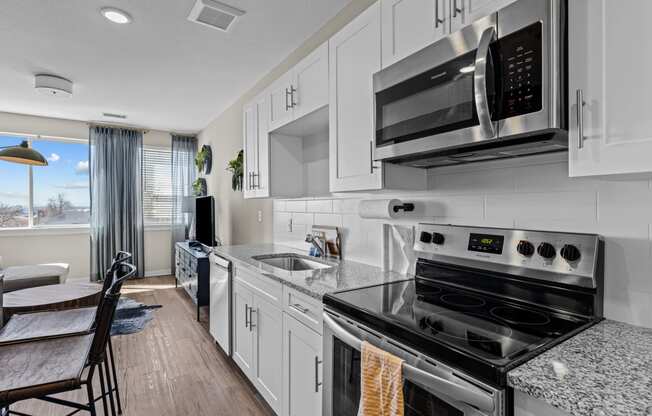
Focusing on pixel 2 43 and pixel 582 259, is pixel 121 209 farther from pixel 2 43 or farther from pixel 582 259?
pixel 582 259

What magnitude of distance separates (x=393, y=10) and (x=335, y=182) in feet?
2.85

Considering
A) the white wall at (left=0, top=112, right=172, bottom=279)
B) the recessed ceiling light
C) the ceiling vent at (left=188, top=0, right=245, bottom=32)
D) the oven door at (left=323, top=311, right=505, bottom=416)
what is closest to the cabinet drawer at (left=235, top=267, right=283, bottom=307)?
the oven door at (left=323, top=311, right=505, bottom=416)

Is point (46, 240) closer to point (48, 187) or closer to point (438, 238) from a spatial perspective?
point (48, 187)

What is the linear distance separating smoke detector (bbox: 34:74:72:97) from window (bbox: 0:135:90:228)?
2186 millimetres

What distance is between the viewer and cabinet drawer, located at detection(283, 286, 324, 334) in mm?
1513

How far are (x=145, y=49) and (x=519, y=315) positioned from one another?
10.7 feet

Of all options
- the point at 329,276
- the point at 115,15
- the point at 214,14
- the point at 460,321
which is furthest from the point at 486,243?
the point at 115,15

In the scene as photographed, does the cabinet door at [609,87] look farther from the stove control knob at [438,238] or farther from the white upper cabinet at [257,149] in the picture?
the white upper cabinet at [257,149]

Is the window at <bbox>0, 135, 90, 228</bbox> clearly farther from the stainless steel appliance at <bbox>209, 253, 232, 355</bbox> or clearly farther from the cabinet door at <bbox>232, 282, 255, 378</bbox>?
the cabinet door at <bbox>232, 282, 255, 378</bbox>

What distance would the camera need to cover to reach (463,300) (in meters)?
1.37

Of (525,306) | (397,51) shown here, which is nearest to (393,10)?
(397,51)

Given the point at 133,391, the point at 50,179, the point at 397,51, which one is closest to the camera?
the point at 397,51

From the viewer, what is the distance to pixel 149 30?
8.43ft

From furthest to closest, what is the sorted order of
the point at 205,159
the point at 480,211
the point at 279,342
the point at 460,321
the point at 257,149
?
the point at 205,159 < the point at 257,149 < the point at 279,342 < the point at 480,211 < the point at 460,321
